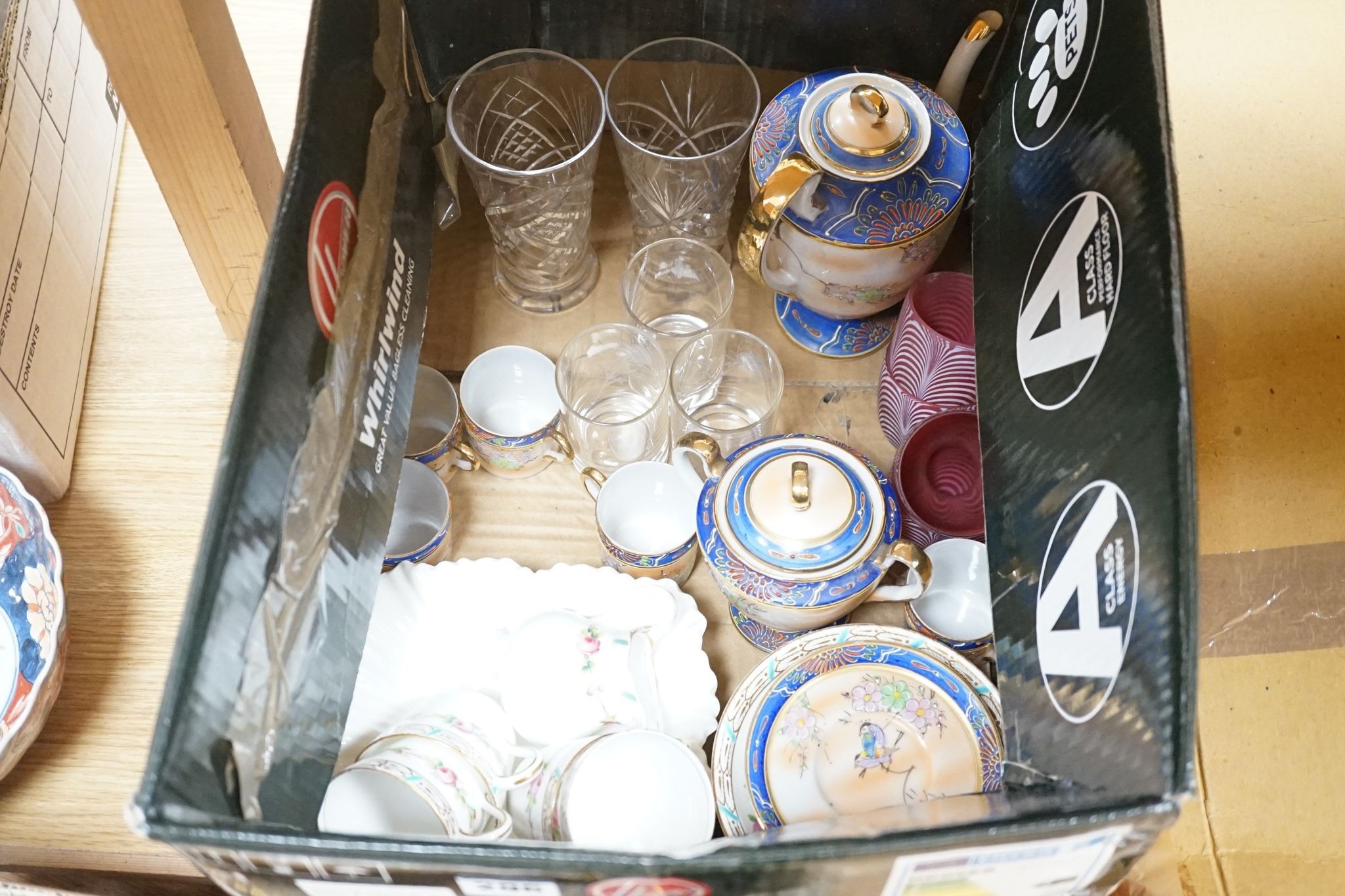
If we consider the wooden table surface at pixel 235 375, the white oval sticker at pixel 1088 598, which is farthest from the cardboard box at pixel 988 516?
the wooden table surface at pixel 235 375

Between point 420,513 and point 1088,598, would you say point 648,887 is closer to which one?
point 1088,598

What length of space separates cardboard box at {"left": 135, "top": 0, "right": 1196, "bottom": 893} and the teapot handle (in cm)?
12

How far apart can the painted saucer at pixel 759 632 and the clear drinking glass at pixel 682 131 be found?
302 mm

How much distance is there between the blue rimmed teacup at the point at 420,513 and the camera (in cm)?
67

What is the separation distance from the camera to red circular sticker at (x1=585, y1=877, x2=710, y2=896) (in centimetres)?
35

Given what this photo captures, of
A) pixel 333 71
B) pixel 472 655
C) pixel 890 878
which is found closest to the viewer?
pixel 890 878

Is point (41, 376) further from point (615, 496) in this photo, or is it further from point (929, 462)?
point (929, 462)

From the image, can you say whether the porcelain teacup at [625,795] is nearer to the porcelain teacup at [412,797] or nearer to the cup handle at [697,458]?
the porcelain teacup at [412,797]

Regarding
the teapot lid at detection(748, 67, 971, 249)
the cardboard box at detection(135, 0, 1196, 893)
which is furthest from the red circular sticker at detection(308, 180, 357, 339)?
the teapot lid at detection(748, 67, 971, 249)

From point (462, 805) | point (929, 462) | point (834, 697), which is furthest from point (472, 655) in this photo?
point (929, 462)

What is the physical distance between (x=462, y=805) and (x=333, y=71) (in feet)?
1.32

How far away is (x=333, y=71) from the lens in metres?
0.52

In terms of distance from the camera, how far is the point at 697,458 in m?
0.66

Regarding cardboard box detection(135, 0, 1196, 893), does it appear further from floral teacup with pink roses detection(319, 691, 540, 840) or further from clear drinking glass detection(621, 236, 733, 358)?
clear drinking glass detection(621, 236, 733, 358)
